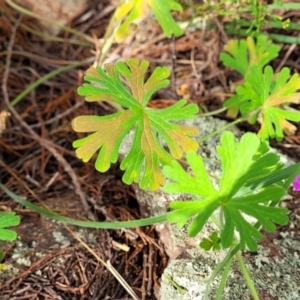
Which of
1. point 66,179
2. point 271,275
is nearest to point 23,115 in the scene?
point 66,179

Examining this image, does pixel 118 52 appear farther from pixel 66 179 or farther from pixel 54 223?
pixel 54 223

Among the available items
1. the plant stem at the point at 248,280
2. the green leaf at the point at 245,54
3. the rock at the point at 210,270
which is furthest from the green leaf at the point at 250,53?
the plant stem at the point at 248,280

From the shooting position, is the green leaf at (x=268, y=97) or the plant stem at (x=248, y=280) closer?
the plant stem at (x=248, y=280)

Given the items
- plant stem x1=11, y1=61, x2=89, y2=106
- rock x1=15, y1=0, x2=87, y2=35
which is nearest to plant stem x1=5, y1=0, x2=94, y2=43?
rock x1=15, y1=0, x2=87, y2=35

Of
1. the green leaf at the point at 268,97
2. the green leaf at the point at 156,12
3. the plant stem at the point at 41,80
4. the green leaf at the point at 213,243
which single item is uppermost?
the green leaf at the point at 156,12

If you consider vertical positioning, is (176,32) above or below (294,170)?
above

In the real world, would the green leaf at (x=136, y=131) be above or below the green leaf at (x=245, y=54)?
above

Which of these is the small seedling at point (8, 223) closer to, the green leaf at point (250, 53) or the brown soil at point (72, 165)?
the brown soil at point (72, 165)
